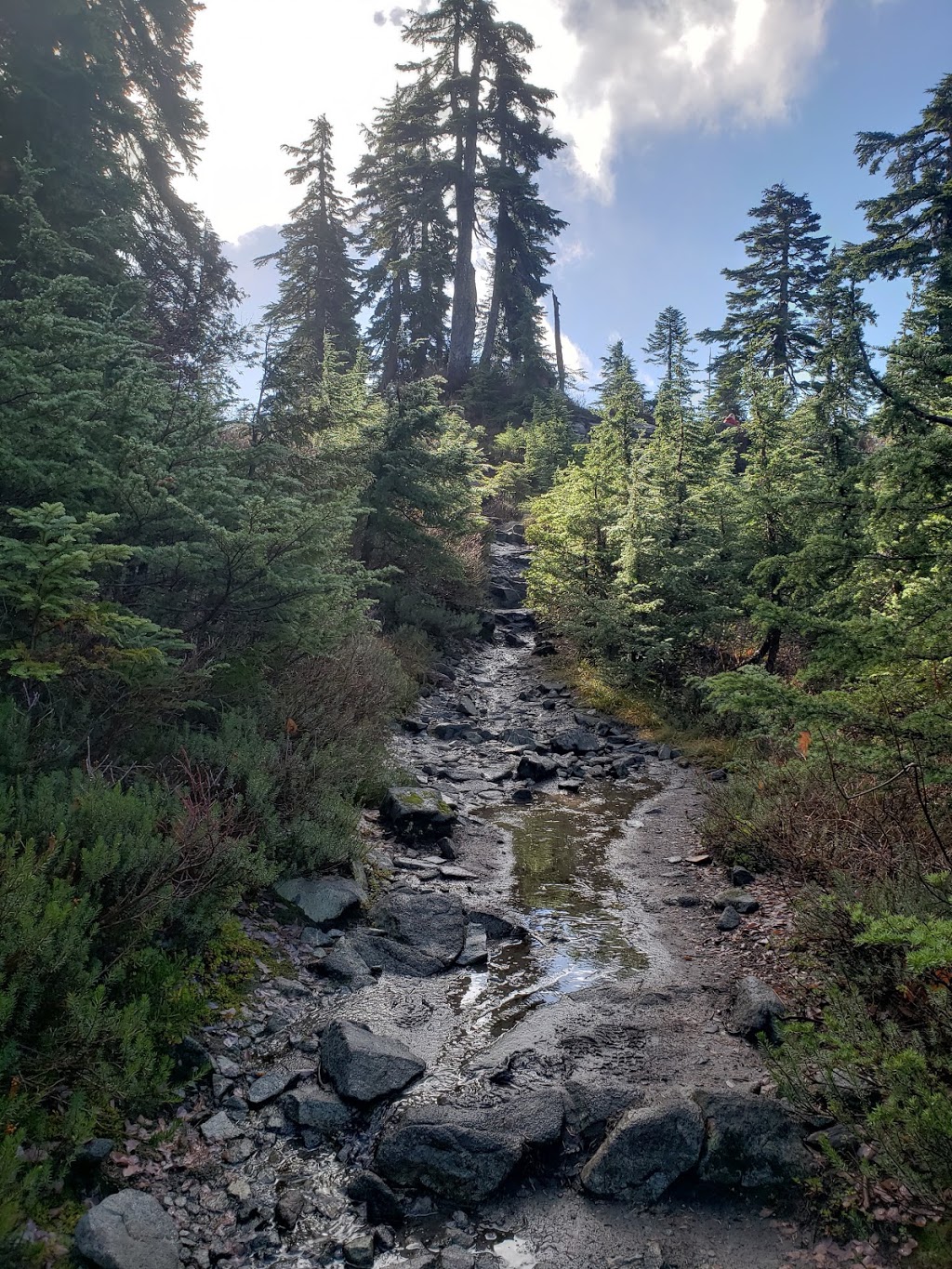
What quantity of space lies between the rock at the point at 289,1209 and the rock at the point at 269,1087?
0.65 metres

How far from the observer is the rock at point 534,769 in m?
11.3

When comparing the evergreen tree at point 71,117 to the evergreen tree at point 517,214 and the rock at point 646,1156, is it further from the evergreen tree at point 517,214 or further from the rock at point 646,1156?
the evergreen tree at point 517,214

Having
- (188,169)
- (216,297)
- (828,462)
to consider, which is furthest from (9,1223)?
(188,169)

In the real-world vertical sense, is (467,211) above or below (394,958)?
above

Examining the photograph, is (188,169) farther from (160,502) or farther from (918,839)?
(918,839)

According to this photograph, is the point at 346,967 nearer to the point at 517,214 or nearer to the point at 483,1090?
the point at 483,1090

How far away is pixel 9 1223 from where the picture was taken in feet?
8.08

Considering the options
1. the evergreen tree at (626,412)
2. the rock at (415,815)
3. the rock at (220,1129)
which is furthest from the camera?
the evergreen tree at (626,412)

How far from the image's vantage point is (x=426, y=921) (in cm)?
650

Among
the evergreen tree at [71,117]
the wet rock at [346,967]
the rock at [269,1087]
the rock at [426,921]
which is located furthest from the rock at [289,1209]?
the evergreen tree at [71,117]

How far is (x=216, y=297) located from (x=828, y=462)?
45.3 feet

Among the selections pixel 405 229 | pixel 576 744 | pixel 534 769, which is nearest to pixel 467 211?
pixel 405 229

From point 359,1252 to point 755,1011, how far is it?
299 cm

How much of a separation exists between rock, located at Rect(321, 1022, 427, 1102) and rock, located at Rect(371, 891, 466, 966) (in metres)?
1.50
